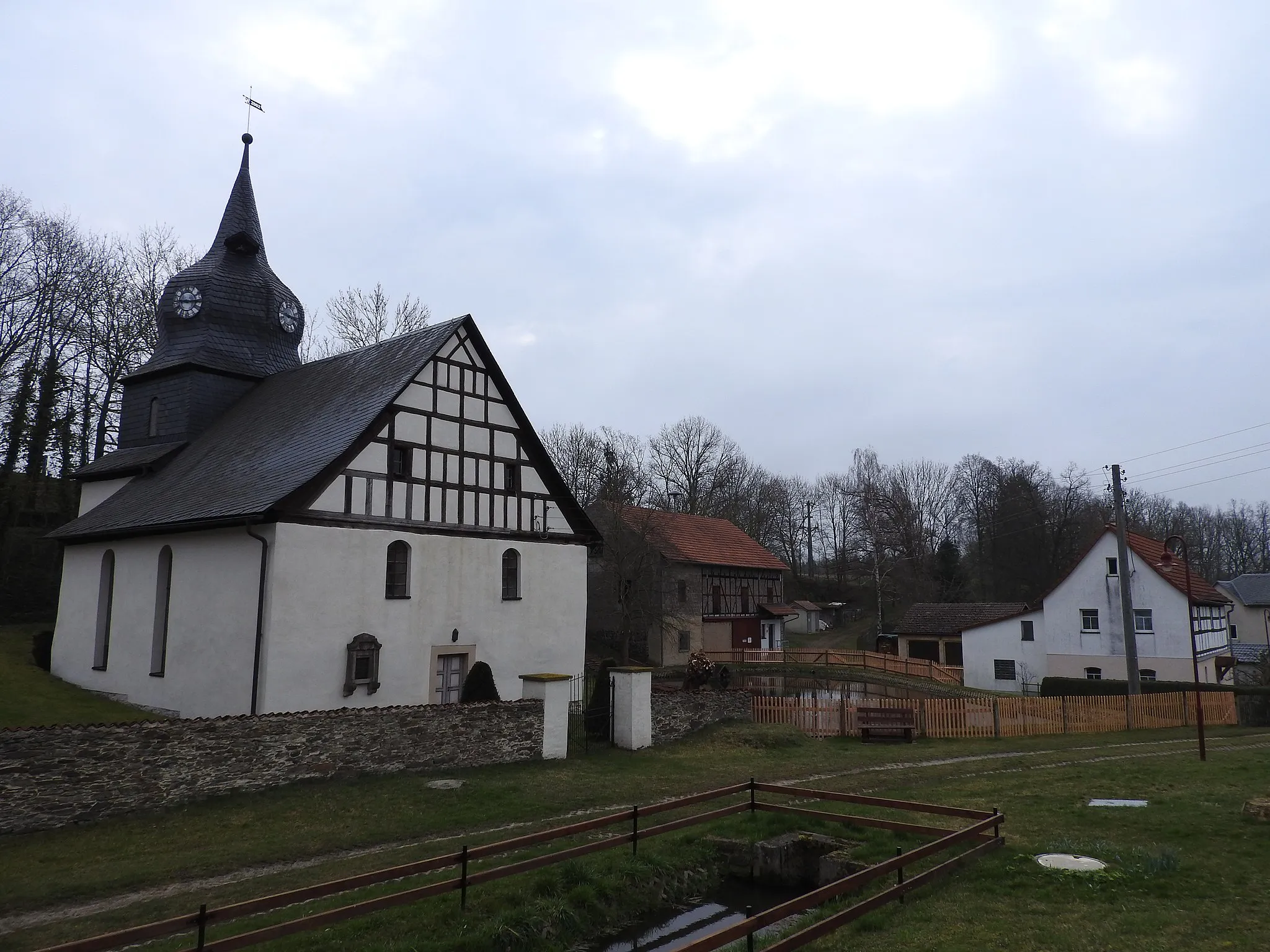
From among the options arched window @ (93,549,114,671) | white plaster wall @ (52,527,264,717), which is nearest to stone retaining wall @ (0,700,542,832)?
white plaster wall @ (52,527,264,717)

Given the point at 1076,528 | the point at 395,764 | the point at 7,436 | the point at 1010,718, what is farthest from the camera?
the point at 1076,528

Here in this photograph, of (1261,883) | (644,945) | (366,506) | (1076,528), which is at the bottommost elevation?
(644,945)

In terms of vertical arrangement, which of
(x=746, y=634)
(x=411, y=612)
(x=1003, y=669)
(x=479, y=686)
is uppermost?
(x=411, y=612)

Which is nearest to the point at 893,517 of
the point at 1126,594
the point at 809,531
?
the point at 809,531

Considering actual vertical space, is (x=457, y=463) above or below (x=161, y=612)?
above

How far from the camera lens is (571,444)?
51844 mm

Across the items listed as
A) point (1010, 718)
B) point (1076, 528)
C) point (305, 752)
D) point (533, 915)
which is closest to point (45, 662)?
point (305, 752)

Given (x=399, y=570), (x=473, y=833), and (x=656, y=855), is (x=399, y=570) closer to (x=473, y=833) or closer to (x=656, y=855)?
(x=473, y=833)

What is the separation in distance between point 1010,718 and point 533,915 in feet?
60.3

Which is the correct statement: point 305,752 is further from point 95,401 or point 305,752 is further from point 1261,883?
point 95,401

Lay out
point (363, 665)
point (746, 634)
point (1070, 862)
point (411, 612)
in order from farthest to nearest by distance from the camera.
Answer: point (746, 634) → point (411, 612) → point (363, 665) → point (1070, 862)

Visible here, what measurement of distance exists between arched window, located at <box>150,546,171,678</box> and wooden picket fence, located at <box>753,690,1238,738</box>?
1450 centimetres

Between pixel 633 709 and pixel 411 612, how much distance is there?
18.7 feet

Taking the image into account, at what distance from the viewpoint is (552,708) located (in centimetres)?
1677
